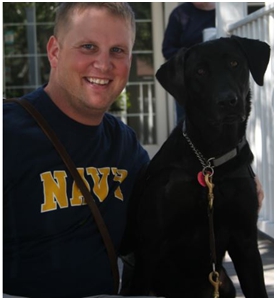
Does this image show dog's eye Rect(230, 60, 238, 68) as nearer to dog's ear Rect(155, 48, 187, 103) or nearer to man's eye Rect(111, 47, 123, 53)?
dog's ear Rect(155, 48, 187, 103)

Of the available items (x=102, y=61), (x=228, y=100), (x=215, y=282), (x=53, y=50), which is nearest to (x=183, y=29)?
(x=228, y=100)

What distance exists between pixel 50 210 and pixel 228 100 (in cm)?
99

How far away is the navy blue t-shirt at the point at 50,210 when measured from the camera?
2955 mm

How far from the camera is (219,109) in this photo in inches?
134

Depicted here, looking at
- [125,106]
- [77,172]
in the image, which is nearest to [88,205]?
[77,172]

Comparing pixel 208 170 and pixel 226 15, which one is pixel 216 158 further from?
pixel 226 15

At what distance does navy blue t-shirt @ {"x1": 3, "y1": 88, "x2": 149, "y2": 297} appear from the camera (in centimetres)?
296

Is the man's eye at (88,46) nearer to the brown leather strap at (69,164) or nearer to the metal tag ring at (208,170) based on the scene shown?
the brown leather strap at (69,164)

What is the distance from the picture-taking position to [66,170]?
3.03m

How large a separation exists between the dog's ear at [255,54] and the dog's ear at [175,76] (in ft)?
0.97

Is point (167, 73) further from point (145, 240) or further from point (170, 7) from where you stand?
point (170, 7)

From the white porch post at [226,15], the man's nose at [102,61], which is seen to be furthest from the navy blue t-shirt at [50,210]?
the white porch post at [226,15]

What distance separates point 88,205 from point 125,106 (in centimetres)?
718

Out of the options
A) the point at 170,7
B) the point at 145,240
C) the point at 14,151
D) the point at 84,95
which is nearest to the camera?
the point at 14,151
